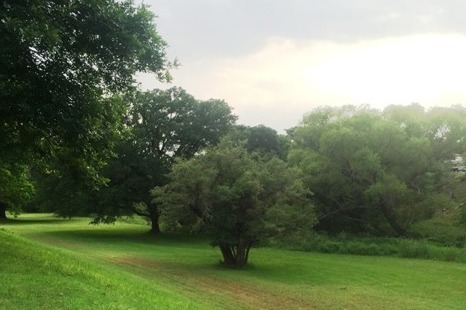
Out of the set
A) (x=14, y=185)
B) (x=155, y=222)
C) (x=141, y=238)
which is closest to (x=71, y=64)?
(x=14, y=185)

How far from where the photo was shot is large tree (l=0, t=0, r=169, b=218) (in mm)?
11953

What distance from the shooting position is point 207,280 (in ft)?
69.0

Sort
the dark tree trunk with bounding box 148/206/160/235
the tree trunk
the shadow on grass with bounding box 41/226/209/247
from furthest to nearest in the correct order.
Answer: the tree trunk < the dark tree trunk with bounding box 148/206/160/235 < the shadow on grass with bounding box 41/226/209/247

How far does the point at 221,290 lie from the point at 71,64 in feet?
32.0

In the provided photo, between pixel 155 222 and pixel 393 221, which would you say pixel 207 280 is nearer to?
pixel 393 221

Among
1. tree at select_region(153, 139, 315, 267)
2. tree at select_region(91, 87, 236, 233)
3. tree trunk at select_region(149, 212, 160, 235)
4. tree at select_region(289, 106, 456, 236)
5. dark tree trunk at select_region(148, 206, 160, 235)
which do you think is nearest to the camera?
tree at select_region(153, 139, 315, 267)

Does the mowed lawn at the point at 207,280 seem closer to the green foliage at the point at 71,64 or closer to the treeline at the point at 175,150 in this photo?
the treeline at the point at 175,150

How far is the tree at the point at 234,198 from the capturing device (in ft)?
80.8

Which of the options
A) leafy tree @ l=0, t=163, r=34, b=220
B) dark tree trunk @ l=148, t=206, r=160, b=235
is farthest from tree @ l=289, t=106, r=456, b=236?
leafy tree @ l=0, t=163, r=34, b=220

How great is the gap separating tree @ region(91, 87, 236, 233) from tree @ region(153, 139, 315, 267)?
17.1 m

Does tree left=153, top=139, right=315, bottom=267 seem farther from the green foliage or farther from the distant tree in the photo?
the distant tree

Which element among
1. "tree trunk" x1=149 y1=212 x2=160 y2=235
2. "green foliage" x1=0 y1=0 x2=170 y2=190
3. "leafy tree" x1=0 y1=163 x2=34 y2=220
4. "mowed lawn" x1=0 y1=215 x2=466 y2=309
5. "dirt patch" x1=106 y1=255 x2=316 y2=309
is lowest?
"dirt patch" x1=106 y1=255 x2=316 y2=309

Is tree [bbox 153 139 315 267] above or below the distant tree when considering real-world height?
below

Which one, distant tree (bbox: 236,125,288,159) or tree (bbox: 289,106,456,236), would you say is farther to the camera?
distant tree (bbox: 236,125,288,159)
